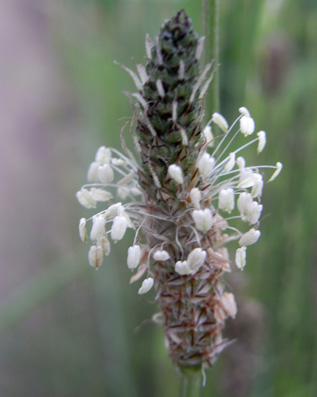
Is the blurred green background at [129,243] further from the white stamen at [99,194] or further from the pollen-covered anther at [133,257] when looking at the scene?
the pollen-covered anther at [133,257]

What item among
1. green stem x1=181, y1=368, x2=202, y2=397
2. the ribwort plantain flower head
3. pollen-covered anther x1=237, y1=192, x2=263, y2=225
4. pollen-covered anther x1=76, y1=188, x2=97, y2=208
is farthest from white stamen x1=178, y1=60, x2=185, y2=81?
green stem x1=181, y1=368, x2=202, y2=397

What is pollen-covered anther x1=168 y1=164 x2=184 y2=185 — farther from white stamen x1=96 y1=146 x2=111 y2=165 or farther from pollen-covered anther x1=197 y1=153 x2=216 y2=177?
white stamen x1=96 y1=146 x2=111 y2=165

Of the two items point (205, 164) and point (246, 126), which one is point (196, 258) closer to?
point (205, 164)

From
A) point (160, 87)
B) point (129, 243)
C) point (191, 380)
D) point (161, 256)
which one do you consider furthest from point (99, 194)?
point (129, 243)

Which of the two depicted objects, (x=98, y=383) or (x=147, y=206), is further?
(x=98, y=383)

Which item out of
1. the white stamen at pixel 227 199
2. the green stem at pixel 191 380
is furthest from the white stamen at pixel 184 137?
the green stem at pixel 191 380

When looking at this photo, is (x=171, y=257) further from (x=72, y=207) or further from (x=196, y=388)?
(x=72, y=207)

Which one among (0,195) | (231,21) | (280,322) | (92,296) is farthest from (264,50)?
(0,195)
